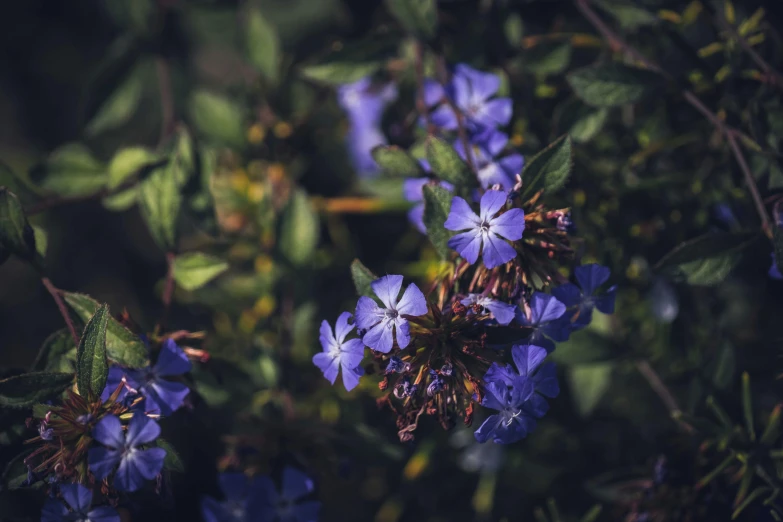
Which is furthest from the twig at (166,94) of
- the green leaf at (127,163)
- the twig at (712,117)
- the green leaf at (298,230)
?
the twig at (712,117)

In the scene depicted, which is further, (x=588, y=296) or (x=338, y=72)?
(x=338, y=72)

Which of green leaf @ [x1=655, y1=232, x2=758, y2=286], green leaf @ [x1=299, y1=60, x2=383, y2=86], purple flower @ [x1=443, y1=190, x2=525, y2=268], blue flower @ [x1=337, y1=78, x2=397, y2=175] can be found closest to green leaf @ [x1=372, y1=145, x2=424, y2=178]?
purple flower @ [x1=443, y1=190, x2=525, y2=268]

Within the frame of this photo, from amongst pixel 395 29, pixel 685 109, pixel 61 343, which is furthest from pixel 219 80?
pixel 685 109

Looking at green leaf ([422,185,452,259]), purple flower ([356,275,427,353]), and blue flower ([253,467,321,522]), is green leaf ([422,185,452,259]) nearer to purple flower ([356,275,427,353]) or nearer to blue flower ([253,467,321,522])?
purple flower ([356,275,427,353])

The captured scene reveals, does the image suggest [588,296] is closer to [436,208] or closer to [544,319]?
[544,319]

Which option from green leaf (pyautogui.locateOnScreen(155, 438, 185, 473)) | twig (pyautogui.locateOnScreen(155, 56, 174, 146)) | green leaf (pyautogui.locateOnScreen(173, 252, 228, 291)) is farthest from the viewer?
twig (pyautogui.locateOnScreen(155, 56, 174, 146))

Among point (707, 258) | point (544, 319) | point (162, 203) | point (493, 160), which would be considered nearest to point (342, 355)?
point (544, 319)

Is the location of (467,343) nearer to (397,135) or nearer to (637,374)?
(397,135)
